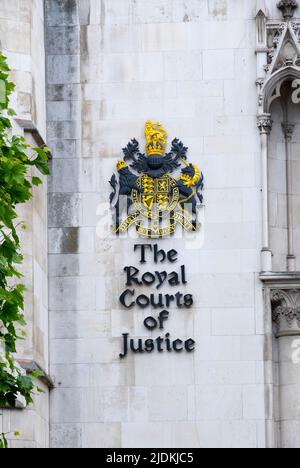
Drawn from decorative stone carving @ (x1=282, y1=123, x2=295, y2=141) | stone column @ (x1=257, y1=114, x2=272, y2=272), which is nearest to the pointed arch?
stone column @ (x1=257, y1=114, x2=272, y2=272)

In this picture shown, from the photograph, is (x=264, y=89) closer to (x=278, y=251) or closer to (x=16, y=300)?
(x=278, y=251)

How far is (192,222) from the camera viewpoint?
37938mm

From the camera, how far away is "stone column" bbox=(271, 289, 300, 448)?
37.7m

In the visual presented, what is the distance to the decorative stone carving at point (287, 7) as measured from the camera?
38500 mm

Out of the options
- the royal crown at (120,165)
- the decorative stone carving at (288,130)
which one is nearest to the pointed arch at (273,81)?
the decorative stone carving at (288,130)

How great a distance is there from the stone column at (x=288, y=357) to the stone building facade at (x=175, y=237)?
0.08 feet

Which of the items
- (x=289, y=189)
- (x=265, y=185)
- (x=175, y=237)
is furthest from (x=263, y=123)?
(x=175, y=237)

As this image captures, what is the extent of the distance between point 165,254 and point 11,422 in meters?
4.29

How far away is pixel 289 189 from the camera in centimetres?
3862

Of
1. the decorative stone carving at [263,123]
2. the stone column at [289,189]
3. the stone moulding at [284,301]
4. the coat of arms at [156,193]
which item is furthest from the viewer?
the stone column at [289,189]

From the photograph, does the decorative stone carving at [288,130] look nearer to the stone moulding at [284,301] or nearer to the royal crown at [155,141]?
the royal crown at [155,141]

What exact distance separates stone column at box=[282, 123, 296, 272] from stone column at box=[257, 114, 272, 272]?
47 centimetres

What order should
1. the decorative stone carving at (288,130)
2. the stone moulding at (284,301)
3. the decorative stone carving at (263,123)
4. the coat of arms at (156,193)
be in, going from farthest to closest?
1. the decorative stone carving at (288,130)
2. the decorative stone carving at (263,123)
3. the coat of arms at (156,193)
4. the stone moulding at (284,301)
